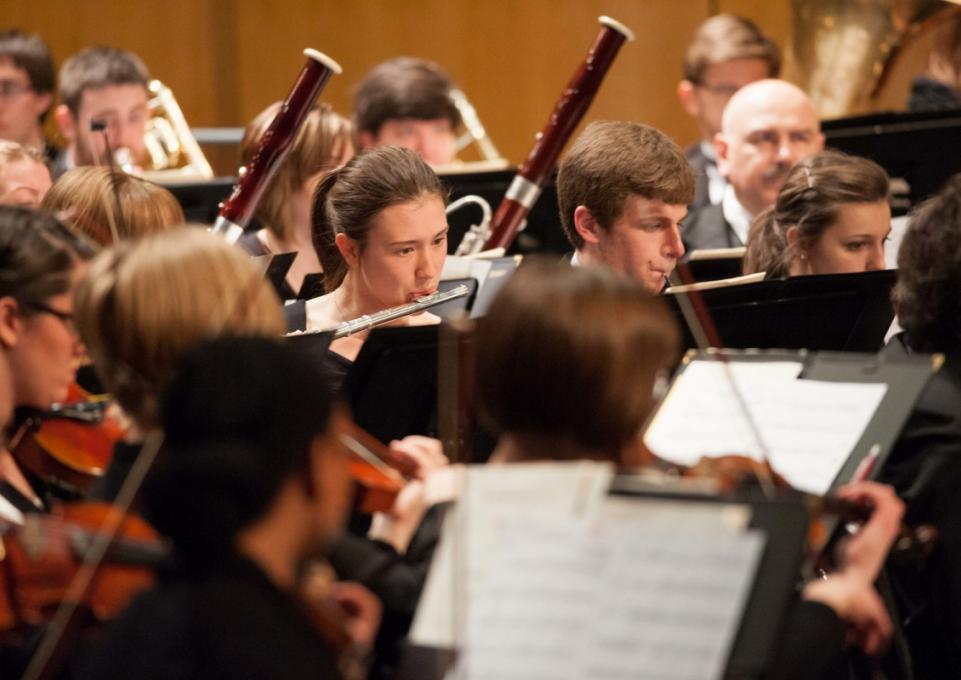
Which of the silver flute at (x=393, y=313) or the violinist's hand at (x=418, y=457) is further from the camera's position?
the silver flute at (x=393, y=313)

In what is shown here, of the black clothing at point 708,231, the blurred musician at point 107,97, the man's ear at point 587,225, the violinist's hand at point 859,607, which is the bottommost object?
the blurred musician at point 107,97

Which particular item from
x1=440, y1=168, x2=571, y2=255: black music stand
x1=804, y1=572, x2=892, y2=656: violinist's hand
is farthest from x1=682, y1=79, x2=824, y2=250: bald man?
x1=804, y1=572, x2=892, y2=656: violinist's hand

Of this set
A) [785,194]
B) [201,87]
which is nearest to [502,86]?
[201,87]

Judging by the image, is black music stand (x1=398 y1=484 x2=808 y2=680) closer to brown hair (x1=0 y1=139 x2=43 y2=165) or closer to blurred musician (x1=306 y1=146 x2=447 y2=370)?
blurred musician (x1=306 y1=146 x2=447 y2=370)

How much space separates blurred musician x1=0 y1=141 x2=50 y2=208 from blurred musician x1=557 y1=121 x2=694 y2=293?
41.6 inches

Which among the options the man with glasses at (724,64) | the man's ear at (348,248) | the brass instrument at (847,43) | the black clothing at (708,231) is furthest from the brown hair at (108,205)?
the brass instrument at (847,43)

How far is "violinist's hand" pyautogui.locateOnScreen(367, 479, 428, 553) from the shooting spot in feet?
5.93

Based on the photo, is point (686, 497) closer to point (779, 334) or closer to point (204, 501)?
point (204, 501)

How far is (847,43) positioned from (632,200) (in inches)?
96.5

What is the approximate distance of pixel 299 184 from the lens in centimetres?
370

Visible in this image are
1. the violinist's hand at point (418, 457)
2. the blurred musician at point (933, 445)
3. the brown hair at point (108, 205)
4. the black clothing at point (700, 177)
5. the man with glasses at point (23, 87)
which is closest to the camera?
the violinist's hand at point (418, 457)

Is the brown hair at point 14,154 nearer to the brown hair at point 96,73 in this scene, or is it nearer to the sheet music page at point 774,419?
the brown hair at point 96,73

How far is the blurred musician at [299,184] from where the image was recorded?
3672 millimetres

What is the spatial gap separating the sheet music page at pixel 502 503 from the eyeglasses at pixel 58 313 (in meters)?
0.76
